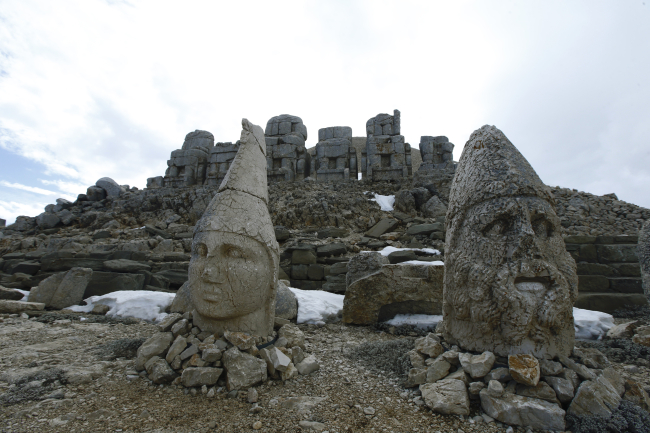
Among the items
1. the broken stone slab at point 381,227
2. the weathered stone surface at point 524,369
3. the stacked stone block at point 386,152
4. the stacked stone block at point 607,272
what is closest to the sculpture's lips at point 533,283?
the weathered stone surface at point 524,369

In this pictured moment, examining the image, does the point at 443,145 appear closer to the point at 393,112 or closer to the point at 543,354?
the point at 393,112

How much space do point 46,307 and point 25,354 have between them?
314 cm

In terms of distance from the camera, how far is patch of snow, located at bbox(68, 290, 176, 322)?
5.16m

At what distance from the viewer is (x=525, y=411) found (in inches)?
79.0

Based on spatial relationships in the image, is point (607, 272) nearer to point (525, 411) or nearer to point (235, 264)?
point (525, 411)

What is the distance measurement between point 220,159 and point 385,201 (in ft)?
30.8

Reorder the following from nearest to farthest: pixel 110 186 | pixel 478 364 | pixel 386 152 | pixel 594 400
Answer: pixel 594 400 < pixel 478 364 < pixel 386 152 < pixel 110 186

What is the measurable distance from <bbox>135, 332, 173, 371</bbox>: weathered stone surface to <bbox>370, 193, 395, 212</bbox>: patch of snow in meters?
9.48

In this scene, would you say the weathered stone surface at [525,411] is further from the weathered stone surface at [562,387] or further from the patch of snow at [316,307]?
the patch of snow at [316,307]

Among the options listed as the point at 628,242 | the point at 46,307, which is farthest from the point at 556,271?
the point at 46,307

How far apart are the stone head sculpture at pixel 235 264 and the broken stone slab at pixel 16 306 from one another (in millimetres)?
4075

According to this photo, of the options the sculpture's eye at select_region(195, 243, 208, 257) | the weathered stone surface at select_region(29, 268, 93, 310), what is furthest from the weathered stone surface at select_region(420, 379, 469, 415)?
the weathered stone surface at select_region(29, 268, 93, 310)

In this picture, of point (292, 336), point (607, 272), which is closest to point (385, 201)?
point (607, 272)

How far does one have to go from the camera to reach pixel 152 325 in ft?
15.5
